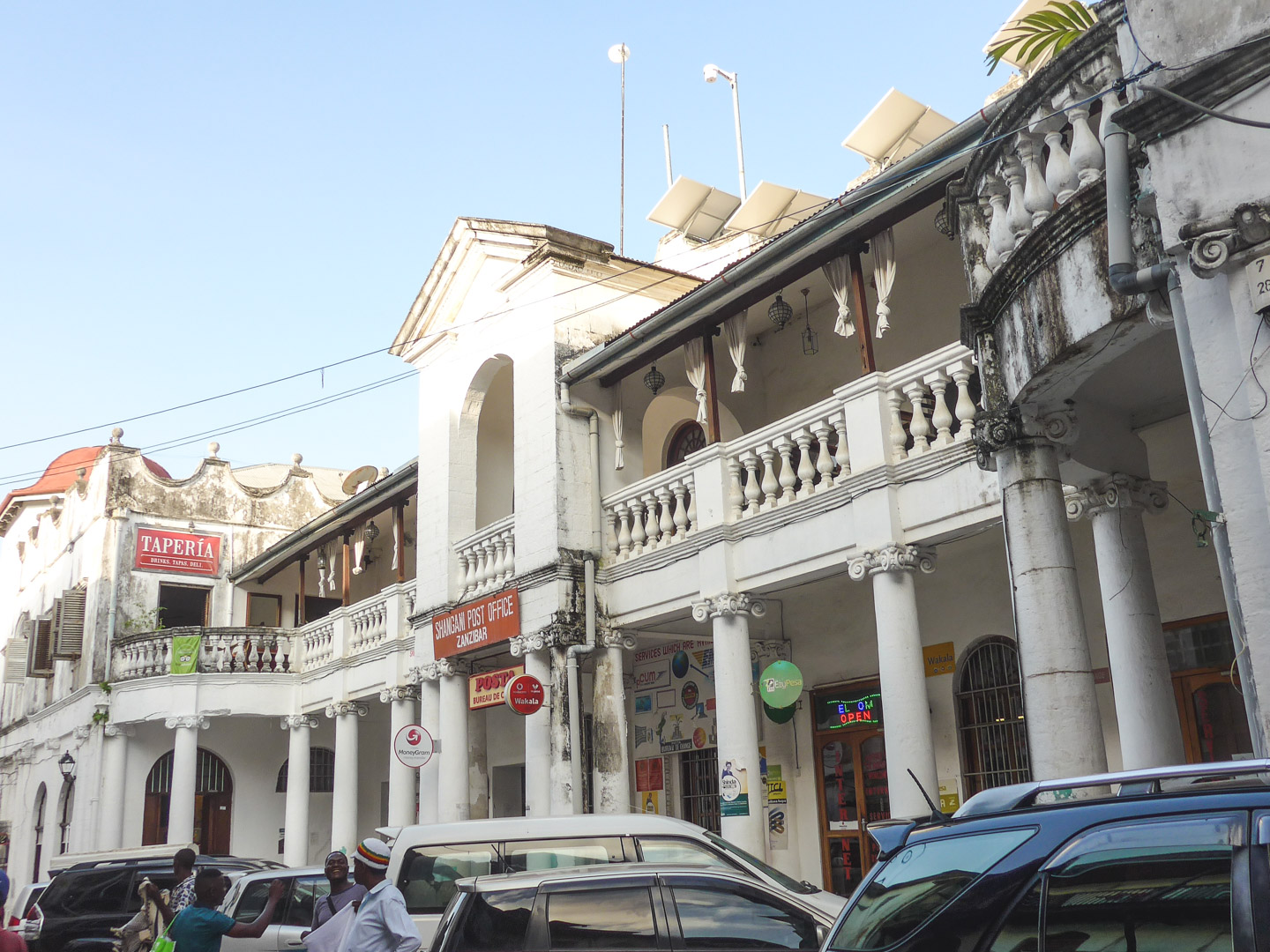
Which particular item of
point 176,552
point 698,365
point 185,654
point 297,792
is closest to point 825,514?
point 698,365

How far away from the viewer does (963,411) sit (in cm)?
1068

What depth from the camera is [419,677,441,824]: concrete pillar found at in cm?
1809

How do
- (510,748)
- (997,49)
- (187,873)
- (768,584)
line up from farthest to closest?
(510,748) < (768,584) < (187,873) < (997,49)

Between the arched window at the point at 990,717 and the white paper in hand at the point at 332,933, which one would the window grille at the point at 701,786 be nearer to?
the arched window at the point at 990,717

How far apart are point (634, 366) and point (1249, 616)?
11.3m

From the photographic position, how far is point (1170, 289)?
229 inches

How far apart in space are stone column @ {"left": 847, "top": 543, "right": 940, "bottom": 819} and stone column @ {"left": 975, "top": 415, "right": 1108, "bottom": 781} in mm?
3649

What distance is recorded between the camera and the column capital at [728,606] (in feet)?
43.8

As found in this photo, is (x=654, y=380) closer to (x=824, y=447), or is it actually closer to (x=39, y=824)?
(x=824, y=447)

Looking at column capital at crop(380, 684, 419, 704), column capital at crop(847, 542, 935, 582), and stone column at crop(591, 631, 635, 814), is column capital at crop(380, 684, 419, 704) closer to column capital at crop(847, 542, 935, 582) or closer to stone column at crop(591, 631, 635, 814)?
stone column at crop(591, 631, 635, 814)

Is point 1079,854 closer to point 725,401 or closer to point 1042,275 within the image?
point 1042,275

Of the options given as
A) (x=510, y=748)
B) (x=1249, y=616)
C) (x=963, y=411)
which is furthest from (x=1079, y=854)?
(x=510, y=748)

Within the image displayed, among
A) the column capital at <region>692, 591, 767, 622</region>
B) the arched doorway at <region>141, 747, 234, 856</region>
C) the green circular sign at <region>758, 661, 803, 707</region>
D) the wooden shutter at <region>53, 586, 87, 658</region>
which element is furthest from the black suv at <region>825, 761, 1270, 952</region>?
the wooden shutter at <region>53, 586, 87, 658</region>

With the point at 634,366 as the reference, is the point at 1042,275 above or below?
below
